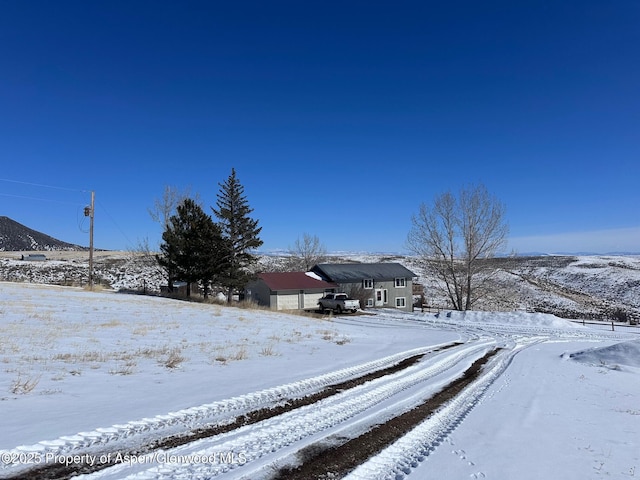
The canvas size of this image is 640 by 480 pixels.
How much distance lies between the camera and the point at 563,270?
8931 cm

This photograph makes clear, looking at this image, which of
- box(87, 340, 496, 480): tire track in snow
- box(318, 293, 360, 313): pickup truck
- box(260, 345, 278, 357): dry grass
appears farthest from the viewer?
box(318, 293, 360, 313): pickup truck

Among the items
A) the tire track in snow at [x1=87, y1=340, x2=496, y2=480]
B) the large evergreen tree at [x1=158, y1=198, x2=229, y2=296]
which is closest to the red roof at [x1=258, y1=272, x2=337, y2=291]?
the large evergreen tree at [x1=158, y1=198, x2=229, y2=296]

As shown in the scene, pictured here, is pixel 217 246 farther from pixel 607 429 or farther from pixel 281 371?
pixel 607 429

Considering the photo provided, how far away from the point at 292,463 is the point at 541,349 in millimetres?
15492

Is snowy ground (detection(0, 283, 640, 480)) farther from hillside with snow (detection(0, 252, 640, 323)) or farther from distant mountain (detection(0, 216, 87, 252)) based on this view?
distant mountain (detection(0, 216, 87, 252))

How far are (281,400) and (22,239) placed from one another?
489 feet

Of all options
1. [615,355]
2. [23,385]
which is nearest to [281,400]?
[23,385]

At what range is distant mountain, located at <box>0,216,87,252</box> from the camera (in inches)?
4470

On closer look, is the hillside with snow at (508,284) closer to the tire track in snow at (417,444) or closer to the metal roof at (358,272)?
the metal roof at (358,272)

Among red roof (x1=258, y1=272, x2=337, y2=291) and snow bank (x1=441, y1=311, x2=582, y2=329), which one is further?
red roof (x1=258, y1=272, x2=337, y2=291)

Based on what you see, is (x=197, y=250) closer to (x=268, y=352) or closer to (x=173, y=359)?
(x=268, y=352)

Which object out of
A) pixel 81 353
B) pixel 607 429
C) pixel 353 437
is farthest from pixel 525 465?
pixel 81 353

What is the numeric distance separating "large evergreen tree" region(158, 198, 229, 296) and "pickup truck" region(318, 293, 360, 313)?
12397 mm

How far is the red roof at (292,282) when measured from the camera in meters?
40.7
